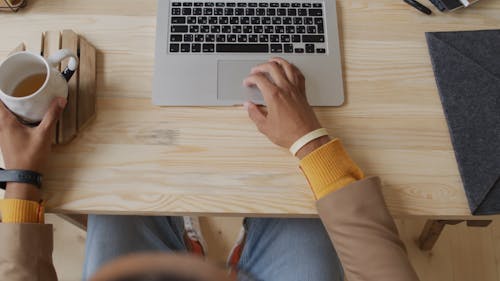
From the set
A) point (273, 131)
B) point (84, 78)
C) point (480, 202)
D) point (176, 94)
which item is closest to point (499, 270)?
point (480, 202)

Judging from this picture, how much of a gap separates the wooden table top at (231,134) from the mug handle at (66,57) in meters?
0.07

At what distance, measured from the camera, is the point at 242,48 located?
2.58 ft

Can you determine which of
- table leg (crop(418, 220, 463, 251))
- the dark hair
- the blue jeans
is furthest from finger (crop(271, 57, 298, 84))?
table leg (crop(418, 220, 463, 251))

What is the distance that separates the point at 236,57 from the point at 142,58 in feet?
0.58

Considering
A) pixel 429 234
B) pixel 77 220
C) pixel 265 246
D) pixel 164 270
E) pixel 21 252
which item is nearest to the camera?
pixel 164 270

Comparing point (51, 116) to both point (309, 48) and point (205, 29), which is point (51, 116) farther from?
point (309, 48)

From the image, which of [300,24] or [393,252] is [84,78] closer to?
[300,24]

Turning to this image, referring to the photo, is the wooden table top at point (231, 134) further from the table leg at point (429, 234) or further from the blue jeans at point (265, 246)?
the table leg at point (429, 234)

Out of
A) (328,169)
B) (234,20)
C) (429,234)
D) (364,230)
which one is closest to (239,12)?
(234,20)

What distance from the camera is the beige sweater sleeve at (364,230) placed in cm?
66

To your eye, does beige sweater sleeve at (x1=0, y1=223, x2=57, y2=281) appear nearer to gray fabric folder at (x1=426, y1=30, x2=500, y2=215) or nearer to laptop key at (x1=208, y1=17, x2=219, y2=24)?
laptop key at (x1=208, y1=17, x2=219, y2=24)

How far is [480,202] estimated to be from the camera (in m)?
Answer: 0.70

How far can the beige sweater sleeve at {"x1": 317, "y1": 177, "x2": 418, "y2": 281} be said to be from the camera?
0.66 metres

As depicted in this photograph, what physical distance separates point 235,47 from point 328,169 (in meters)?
0.29
